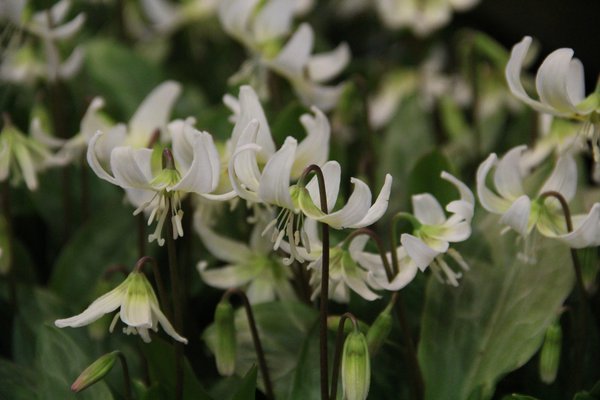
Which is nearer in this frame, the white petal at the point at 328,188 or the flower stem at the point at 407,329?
the white petal at the point at 328,188

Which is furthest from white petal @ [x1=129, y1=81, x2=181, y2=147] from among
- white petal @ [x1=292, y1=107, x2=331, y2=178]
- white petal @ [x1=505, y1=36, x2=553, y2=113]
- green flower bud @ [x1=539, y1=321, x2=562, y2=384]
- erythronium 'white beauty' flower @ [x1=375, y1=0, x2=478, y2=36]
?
erythronium 'white beauty' flower @ [x1=375, y1=0, x2=478, y2=36]

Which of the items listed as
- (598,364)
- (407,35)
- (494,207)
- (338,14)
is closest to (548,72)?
(494,207)

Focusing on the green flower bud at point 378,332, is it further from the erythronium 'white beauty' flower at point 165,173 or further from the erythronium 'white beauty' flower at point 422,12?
the erythronium 'white beauty' flower at point 422,12

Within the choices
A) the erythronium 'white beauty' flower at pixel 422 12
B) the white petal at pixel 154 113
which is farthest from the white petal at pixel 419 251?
the erythronium 'white beauty' flower at pixel 422 12

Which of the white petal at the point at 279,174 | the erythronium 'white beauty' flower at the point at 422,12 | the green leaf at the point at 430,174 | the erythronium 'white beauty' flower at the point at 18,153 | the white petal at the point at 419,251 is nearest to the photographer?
the white petal at the point at 279,174

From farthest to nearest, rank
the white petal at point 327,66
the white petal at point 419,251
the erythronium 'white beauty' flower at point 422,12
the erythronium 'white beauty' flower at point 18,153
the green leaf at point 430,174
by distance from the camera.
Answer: the erythronium 'white beauty' flower at point 422,12 < the white petal at point 327,66 < the green leaf at point 430,174 < the erythronium 'white beauty' flower at point 18,153 < the white petal at point 419,251

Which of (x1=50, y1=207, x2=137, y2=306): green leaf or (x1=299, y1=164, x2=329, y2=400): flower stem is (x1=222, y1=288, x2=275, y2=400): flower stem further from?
(x1=50, y1=207, x2=137, y2=306): green leaf

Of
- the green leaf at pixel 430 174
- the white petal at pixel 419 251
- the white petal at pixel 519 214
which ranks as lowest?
the green leaf at pixel 430 174

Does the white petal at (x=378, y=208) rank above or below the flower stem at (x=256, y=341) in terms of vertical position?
above
